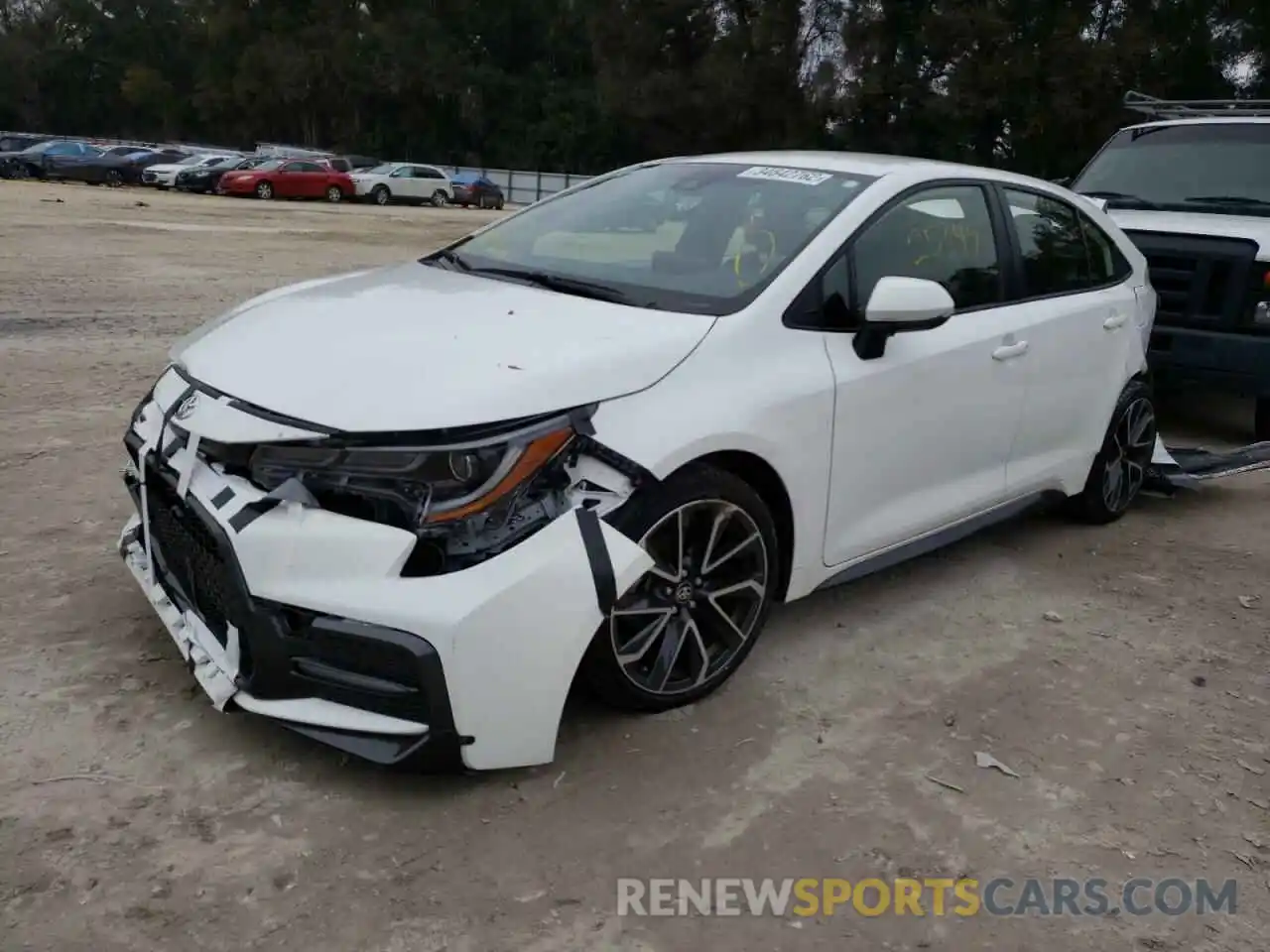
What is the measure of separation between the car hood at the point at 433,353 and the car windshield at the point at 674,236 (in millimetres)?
175

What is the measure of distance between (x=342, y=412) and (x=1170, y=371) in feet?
18.2

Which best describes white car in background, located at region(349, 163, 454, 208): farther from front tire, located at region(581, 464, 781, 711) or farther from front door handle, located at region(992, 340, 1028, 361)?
front tire, located at region(581, 464, 781, 711)

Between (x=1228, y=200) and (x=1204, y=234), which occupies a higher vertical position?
(x=1228, y=200)

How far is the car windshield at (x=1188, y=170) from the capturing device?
A: 7.32 m

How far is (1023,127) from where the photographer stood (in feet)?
120

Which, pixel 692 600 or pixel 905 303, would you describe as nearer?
pixel 692 600

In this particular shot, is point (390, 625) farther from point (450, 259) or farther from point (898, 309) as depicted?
point (450, 259)

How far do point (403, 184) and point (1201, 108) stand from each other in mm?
30899

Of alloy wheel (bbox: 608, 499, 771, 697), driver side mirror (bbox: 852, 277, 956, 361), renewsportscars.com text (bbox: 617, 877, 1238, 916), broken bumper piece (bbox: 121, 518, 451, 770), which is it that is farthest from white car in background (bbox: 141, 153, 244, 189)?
renewsportscars.com text (bbox: 617, 877, 1238, 916)

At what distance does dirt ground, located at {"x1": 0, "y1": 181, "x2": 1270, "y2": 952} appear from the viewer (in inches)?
104

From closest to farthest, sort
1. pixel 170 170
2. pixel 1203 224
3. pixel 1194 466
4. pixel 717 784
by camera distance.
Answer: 1. pixel 717 784
2. pixel 1194 466
3. pixel 1203 224
4. pixel 170 170

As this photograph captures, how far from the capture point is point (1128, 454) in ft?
18.0

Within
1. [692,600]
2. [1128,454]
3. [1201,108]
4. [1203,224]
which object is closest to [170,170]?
[1201,108]

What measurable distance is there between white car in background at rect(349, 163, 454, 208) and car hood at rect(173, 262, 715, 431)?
34.0 meters
